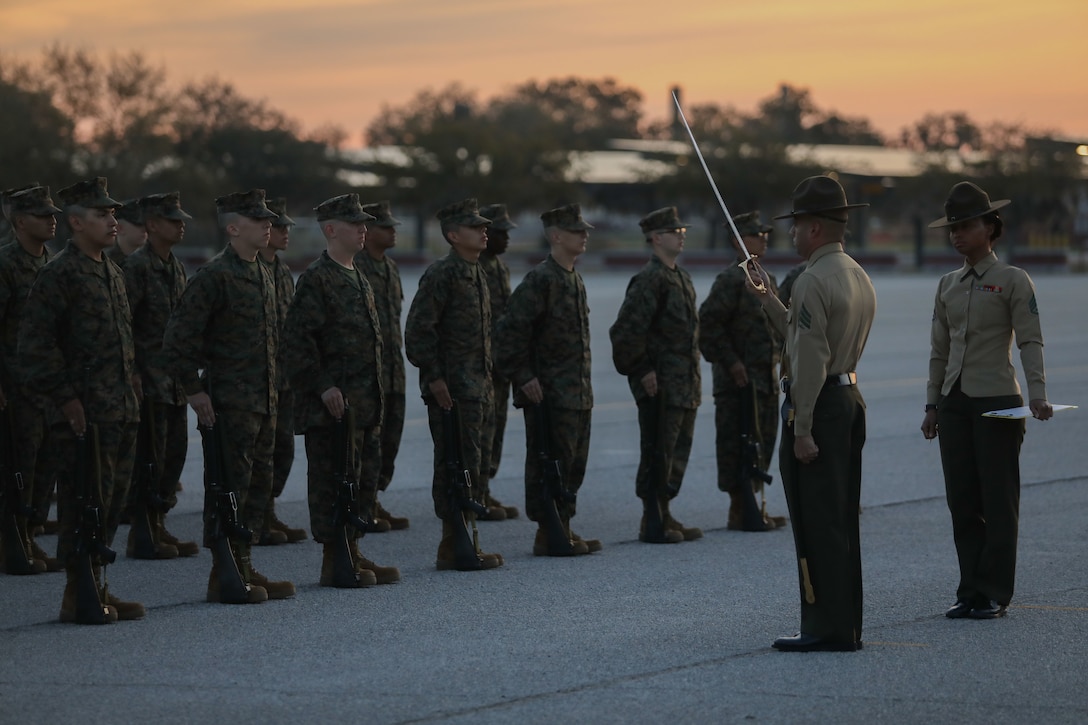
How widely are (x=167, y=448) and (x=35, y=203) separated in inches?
73.0

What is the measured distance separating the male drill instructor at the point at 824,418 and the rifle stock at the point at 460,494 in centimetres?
255

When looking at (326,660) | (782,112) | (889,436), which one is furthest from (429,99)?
(326,660)

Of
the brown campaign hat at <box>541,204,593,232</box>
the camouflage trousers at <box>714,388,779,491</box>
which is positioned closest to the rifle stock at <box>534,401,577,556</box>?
the brown campaign hat at <box>541,204,593,232</box>

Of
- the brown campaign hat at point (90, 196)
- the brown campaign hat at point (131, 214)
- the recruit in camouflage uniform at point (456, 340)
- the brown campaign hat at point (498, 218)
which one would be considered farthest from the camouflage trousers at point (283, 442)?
the brown campaign hat at point (90, 196)

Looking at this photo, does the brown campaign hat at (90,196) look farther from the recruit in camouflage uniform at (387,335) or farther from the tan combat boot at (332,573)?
the recruit in camouflage uniform at (387,335)

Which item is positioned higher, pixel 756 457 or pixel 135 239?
pixel 135 239

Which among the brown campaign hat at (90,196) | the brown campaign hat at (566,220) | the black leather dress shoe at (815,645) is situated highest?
the brown campaign hat at (90,196)

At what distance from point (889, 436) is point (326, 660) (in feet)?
31.8

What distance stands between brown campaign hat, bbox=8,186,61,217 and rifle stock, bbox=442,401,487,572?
248 centimetres

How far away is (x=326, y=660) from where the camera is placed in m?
6.75

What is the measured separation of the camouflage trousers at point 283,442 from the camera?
1052 cm

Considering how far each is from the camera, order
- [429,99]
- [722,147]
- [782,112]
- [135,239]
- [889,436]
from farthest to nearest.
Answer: [782,112] < [429,99] < [722,147] < [889,436] < [135,239]

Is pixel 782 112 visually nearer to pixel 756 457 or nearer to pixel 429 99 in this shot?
pixel 429 99

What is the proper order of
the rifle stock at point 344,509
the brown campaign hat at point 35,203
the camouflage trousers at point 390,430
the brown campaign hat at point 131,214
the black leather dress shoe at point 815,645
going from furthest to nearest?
1. the camouflage trousers at point 390,430
2. the brown campaign hat at point 131,214
3. the brown campaign hat at point 35,203
4. the rifle stock at point 344,509
5. the black leather dress shoe at point 815,645
